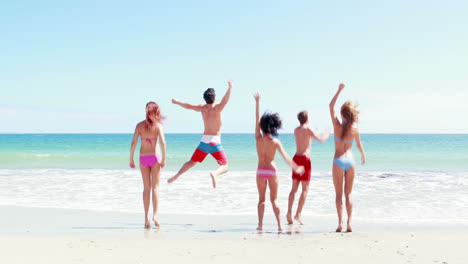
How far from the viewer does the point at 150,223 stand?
22.8 feet

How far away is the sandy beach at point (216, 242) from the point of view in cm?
477

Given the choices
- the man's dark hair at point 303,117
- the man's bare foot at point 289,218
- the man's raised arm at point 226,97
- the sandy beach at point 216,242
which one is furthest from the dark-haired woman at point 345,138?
the man's raised arm at point 226,97

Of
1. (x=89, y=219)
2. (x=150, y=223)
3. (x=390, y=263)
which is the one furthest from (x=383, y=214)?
(x=89, y=219)

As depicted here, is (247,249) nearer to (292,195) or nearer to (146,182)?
(292,195)

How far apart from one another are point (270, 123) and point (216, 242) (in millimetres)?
1769

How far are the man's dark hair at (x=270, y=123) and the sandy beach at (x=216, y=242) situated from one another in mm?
1450

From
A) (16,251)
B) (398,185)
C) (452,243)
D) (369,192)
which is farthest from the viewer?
(398,185)

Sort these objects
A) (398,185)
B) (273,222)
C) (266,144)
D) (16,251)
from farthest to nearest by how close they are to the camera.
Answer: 1. (398,185)
2. (273,222)
3. (266,144)
4. (16,251)

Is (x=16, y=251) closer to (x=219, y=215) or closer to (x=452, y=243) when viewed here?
(x=219, y=215)

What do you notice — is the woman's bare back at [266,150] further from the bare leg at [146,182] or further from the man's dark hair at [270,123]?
the bare leg at [146,182]

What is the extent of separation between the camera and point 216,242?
→ 5.50 metres

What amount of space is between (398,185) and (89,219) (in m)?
8.99

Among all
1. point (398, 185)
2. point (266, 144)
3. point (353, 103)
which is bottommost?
point (398, 185)

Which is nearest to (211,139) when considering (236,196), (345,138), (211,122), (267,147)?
(211,122)
